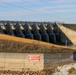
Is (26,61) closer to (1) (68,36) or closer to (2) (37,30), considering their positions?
(1) (68,36)

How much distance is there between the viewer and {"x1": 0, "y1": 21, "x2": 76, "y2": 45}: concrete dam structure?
66688 millimetres

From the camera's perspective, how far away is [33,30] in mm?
72938

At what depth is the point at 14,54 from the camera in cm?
3052

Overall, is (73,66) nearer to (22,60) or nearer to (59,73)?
(59,73)

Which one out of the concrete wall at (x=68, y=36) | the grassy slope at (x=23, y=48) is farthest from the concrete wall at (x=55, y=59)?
the concrete wall at (x=68, y=36)

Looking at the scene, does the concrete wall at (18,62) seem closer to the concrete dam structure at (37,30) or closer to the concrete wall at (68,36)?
the concrete dam structure at (37,30)

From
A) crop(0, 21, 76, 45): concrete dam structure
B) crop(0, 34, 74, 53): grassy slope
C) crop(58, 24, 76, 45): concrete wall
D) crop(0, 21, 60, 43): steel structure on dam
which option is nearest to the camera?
crop(0, 34, 74, 53): grassy slope

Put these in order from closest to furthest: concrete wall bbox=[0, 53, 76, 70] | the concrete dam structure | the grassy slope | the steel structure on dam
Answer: concrete wall bbox=[0, 53, 76, 70], the grassy slope, the steel structure on dam, the concrete dam structure

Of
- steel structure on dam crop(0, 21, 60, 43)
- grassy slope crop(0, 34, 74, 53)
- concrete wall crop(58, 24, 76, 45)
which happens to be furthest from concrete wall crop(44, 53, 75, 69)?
concrete wall crop(58, 24, 76, 45)

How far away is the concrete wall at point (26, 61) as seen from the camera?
1188 inches

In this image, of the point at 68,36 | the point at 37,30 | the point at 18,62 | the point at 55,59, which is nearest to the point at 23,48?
the point at 18,62

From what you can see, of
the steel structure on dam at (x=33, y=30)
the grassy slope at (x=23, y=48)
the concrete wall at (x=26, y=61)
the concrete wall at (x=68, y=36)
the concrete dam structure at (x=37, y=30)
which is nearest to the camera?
the concrete wall at (x=26, y=61)

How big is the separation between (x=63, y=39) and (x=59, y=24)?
5485mm

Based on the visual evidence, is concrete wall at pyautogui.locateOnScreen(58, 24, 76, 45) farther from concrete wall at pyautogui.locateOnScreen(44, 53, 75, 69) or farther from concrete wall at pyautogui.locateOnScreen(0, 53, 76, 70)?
concrete wall at pyautogui.locateOnScreen(0, 53, 76, 70)
